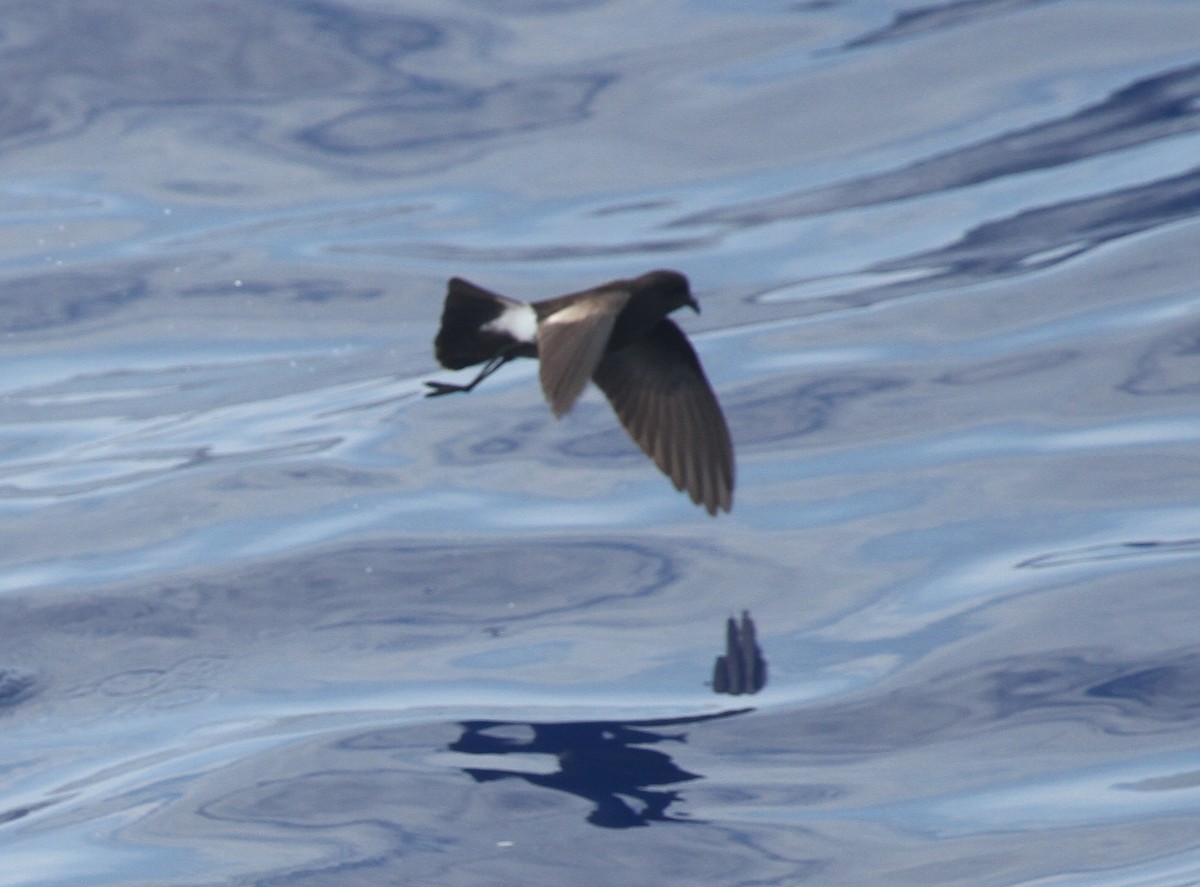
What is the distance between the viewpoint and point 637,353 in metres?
4.57

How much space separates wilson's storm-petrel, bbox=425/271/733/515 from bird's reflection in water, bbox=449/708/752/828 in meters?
0.64

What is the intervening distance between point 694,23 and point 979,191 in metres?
1.54

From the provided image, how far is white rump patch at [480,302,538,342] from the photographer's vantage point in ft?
13.7

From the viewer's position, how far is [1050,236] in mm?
6207

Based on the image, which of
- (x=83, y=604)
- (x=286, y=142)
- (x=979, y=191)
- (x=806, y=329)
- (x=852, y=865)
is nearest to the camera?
(x=852, y=865)

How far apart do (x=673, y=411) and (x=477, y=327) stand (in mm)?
505

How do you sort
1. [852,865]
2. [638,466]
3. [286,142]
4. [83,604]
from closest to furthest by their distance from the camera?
[852,865] → [83,604] → [638,466] → [286,142]

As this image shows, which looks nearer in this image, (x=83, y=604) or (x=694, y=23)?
(x=83, y=604)

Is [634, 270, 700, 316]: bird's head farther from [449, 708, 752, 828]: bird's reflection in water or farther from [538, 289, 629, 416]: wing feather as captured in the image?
[449, 708, 752, 828]: bird's reflection in water

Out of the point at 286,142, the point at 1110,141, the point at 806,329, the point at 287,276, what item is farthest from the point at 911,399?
the point at 286,142

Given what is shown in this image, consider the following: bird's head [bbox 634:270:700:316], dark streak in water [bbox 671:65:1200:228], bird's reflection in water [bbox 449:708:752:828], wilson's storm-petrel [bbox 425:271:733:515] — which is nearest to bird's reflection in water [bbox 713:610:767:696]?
bird's reflection in water [bbox 449:708:752:828]

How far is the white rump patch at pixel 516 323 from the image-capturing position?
4172mm

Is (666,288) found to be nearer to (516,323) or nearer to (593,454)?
(516,323)

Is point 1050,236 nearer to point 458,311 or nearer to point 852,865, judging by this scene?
point 458,311
